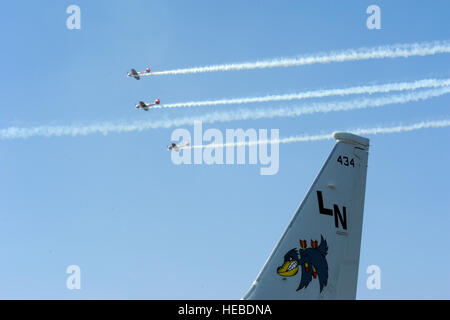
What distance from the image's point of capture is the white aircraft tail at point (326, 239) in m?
17.5

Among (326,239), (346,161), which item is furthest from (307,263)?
(346,161)

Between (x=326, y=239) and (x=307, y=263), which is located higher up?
(x=326, y=239)

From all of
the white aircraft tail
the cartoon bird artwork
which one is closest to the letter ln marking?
the white aircraft tail

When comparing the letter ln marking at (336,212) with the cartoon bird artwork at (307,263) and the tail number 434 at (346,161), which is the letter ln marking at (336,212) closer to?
the cartoon bird artwork at (307,263)

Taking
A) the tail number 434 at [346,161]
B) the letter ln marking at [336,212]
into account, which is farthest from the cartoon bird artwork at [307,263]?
the tail number 434 at [346,161]

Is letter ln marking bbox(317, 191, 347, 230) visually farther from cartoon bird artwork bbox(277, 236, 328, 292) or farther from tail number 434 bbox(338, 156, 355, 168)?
tail number 434 bbox(338, 156, 355, 168)

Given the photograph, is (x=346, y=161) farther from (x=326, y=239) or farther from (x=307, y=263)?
(x=307, y=263)

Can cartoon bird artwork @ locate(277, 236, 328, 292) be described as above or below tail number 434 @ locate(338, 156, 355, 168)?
below

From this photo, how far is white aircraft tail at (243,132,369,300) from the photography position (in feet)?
57.3

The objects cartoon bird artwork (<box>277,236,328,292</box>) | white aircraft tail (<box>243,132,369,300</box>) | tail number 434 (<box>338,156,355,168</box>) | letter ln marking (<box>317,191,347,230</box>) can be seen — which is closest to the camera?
white aircraft tail (<box>243,132,369,300</box>)

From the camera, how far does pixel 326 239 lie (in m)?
18.4
